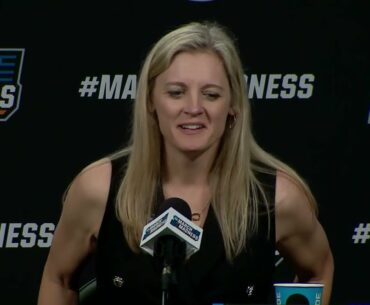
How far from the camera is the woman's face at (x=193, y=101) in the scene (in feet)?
7.46

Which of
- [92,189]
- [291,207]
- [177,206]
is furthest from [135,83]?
[177,206]

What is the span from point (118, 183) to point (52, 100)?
760 millimetres

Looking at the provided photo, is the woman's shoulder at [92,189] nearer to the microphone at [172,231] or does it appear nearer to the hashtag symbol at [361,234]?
the microphone at [172,231]

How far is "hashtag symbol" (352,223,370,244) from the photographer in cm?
314

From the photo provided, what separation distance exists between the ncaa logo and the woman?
2.37ft

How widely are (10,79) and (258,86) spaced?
76cm

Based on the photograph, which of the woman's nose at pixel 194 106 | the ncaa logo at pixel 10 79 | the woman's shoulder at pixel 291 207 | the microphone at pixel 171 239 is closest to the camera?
the microphone at pixel 171 239

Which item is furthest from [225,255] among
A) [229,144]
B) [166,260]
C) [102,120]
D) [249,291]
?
[102,120]

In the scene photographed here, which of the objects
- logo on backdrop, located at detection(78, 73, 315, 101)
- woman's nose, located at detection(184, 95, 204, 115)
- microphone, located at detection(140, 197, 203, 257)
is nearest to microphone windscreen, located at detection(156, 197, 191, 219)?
microphone, located at detection(140, 197, 203, 257)

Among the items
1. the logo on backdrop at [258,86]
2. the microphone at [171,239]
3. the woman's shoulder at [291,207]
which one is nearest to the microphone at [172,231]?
the microphone at [171,239]

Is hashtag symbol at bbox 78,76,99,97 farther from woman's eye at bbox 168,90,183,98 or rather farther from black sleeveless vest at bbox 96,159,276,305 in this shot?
woman's eye at bbox 168,90,183,98

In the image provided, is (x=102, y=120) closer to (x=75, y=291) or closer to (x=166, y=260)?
(x=75, y=291)

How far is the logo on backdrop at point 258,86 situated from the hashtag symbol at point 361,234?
43 cm

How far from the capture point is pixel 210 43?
93.3 inches
